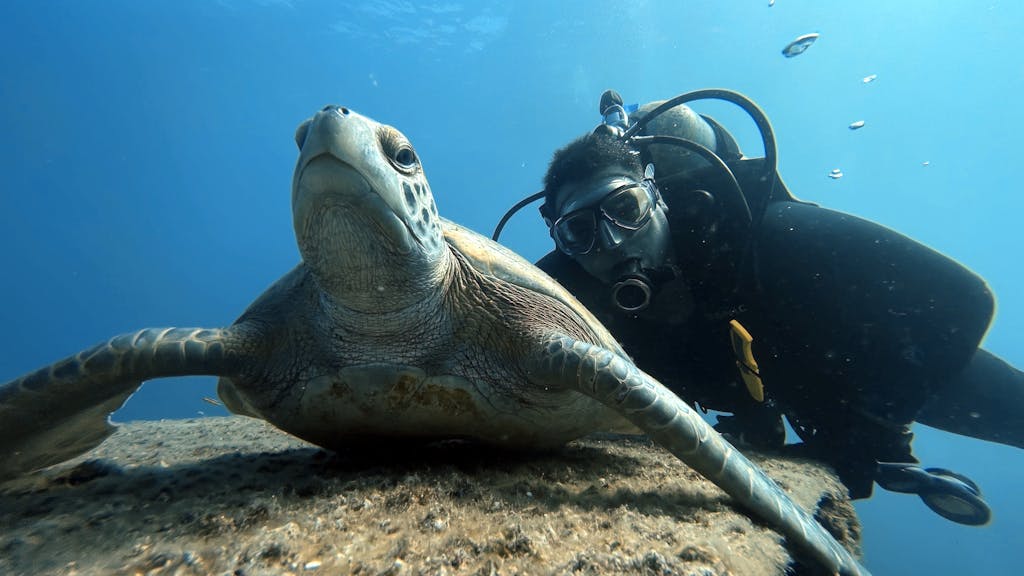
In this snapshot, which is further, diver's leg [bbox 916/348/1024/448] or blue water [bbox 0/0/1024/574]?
blue water [bbox 0/0/1024/574]

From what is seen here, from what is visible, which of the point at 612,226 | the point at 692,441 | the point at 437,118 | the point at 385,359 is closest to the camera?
the point at 692,441

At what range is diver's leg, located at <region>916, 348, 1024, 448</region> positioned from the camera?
444cm

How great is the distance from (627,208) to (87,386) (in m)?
3.93

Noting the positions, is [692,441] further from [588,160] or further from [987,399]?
[987,399]

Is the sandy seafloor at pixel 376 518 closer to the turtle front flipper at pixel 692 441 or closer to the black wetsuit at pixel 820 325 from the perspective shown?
the turtle front flipper at pixel 692 441

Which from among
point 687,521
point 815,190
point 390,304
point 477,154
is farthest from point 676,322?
point 815,190

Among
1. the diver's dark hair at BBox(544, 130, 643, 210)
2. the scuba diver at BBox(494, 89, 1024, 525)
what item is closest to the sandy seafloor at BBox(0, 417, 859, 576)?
the scuba diver at BBox(494, 89, 1024, 525)

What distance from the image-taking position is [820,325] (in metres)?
4.09

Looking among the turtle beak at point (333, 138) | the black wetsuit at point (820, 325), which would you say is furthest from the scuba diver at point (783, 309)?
the turtle beak at point (333, 138)

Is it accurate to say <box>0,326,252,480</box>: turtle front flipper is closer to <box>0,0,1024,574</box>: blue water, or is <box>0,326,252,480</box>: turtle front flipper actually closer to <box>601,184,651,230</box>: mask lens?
<box>601,184,651,230</box>: mask lens

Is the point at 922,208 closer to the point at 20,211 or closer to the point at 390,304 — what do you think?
the point at 390,304

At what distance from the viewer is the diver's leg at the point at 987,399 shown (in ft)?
14.6

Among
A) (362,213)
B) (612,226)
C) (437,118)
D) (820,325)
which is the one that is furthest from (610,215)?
(437,118)

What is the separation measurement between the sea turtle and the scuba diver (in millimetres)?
1966
